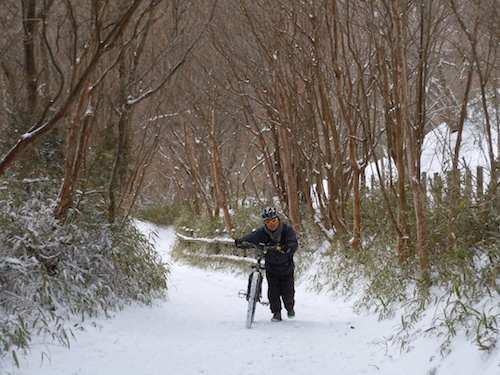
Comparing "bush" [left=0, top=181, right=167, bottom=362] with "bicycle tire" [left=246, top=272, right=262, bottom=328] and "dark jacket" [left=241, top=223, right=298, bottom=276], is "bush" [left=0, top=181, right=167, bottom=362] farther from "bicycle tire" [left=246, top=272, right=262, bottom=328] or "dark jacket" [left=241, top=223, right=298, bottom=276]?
"dark jacket" [left=241, top=223, right=298, bottom=276]

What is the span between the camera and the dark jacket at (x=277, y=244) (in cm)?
655

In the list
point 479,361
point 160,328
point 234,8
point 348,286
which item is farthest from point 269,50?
point 479,361

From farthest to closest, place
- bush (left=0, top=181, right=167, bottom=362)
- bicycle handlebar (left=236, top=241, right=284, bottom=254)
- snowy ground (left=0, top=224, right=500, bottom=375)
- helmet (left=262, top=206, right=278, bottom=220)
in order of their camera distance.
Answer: helmet (left=262, top=206, right=278, bottom=220) → bicycle handlebar (left=236, top=241, right=284, bottom=254) → bush (left=0, top=181, right=167, bottom=362) → snowy ground (left=0, top=224, right=500, bottom=375)

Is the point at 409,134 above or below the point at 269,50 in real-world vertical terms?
below

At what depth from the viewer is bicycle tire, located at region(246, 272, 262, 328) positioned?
606 cm

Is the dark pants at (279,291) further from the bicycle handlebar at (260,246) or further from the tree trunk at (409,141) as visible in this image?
the tree trunk at (409,141)

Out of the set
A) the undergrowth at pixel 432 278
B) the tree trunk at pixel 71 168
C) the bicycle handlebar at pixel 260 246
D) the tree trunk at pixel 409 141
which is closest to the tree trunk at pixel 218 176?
A: the undergrowth at pixel 432 278

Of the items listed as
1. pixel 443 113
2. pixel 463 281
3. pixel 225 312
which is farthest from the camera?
pixel 443 113

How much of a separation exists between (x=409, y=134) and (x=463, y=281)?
1.72m

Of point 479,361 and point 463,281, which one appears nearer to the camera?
point 479,361

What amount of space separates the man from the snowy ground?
12.1 inches

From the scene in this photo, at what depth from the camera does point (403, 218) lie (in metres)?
6.11

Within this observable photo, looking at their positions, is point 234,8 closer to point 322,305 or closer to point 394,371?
point 322,305

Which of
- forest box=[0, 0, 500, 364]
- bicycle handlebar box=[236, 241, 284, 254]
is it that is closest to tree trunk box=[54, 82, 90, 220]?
forest box=[0, 0, 500, 364]
